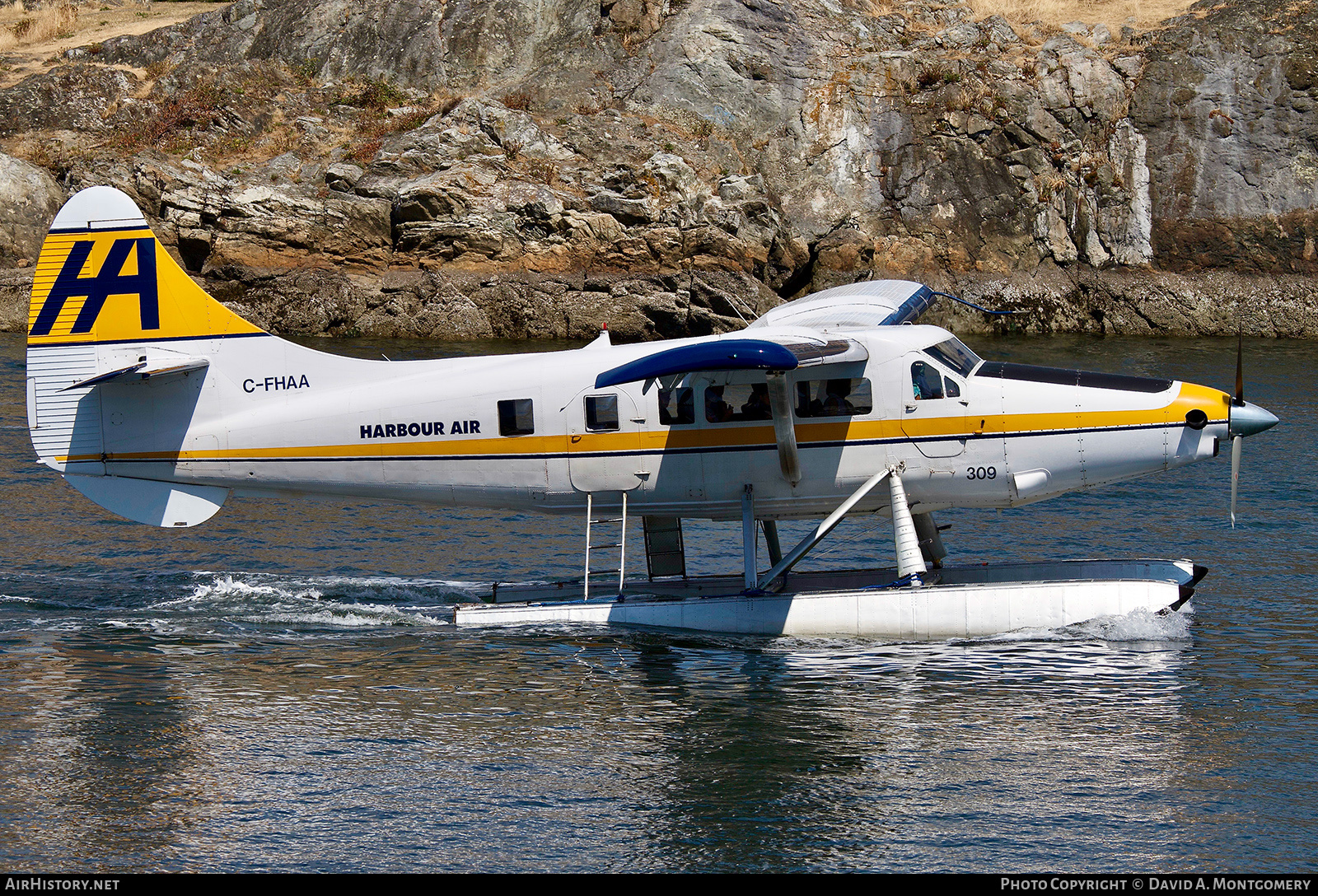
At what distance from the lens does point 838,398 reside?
43.8ft

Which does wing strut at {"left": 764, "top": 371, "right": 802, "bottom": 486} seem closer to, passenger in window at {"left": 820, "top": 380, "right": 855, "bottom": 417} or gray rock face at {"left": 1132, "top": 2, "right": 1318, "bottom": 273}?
passenger in window at {"left": 820, "top": 380, "right": 855, "bottom": 417}

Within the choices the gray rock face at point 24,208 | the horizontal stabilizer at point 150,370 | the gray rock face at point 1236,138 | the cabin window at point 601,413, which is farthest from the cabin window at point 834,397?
the gray rock face at point 24,208

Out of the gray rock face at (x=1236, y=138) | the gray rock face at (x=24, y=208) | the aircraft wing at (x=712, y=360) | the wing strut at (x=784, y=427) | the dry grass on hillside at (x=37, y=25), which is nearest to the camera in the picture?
the aircraft wing at (x=712, y=360)

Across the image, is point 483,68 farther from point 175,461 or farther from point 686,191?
point 175,461

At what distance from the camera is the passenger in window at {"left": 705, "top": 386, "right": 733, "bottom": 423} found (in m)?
13.5

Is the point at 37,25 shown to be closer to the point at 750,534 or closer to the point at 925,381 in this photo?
the point at 750,534

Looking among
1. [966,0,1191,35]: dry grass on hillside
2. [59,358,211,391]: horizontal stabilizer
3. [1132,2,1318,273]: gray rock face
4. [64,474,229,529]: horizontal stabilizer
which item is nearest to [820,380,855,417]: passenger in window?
[64,474,229,529]: horizontal stabilizer

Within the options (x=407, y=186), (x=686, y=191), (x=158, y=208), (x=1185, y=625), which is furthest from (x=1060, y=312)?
(x=158, y=208)

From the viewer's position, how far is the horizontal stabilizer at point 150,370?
13.6m

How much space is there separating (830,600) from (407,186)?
26.2 m

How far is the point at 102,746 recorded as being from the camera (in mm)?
10125

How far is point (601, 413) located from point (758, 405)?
1751mm

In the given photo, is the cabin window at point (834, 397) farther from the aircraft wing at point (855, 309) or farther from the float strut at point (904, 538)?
the aircraft wing at point (855, 309)

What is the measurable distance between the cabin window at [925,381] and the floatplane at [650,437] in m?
0.02
